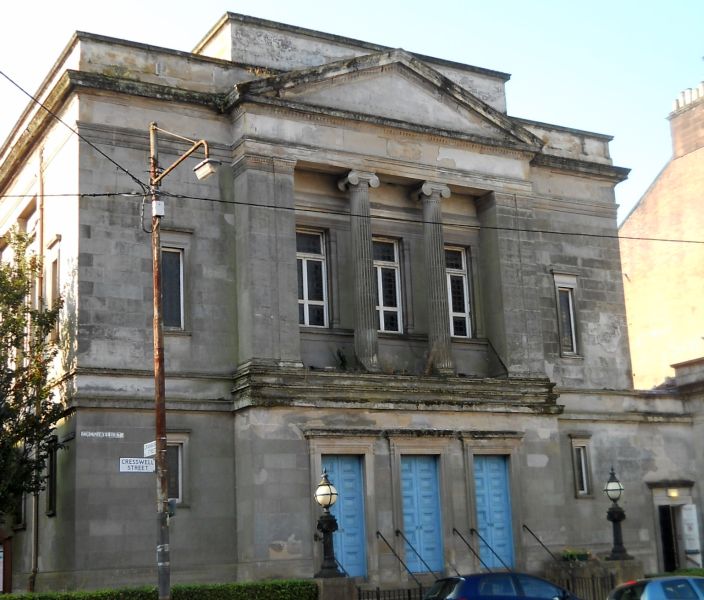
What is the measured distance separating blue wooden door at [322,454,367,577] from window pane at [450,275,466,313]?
6.08 metres

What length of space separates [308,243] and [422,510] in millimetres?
7520

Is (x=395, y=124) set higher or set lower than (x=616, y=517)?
higher

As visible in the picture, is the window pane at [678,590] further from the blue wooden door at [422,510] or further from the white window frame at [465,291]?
the white window frame at [465,291]

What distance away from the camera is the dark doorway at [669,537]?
1309 inches

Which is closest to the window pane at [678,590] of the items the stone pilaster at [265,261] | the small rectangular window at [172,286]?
the stone pilaster at [265,261]

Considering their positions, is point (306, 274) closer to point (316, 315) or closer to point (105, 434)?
point (316, 315)

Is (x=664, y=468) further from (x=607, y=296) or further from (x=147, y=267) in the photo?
(x=147, y=267)

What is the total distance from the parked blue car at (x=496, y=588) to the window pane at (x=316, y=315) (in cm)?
913

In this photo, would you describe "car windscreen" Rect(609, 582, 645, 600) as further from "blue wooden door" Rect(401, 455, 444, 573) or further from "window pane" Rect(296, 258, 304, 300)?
"window pane" Rect(296, 258, 304, 300)

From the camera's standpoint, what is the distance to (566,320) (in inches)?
1303

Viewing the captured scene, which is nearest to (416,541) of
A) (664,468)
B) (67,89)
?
(664,468)

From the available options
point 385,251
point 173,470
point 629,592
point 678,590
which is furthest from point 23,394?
point 678,590

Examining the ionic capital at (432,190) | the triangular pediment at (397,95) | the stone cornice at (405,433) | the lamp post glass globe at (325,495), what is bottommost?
the lamp post glass globe at (325,495)

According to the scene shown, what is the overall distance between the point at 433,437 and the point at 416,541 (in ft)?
8.48
